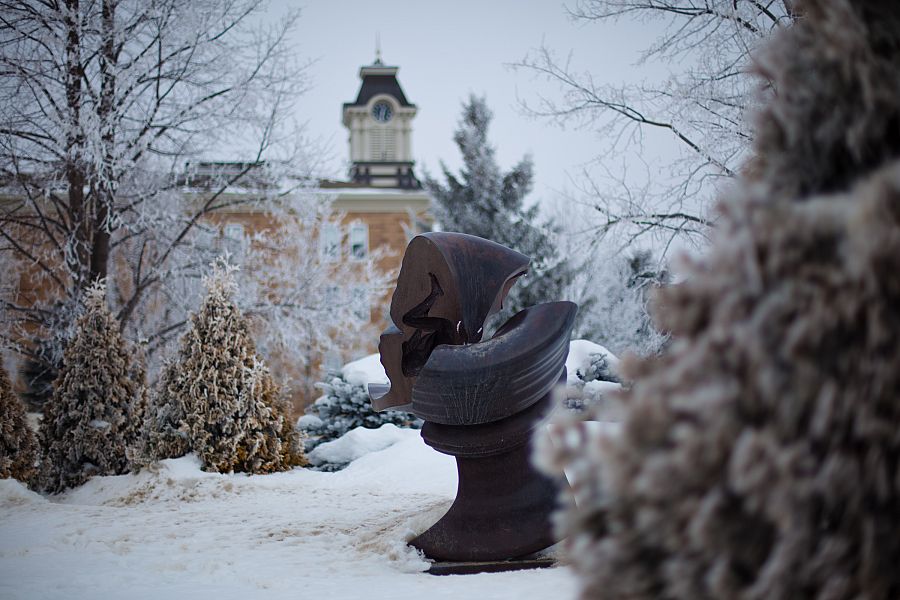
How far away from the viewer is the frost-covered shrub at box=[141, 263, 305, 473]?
9.00 metres

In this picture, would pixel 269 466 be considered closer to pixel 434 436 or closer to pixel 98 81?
pixel 434 436

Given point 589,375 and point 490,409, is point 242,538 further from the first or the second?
point 589,375

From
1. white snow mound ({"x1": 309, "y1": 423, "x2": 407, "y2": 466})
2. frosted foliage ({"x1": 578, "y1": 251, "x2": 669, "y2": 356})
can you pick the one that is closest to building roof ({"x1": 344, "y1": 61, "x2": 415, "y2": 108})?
frosted foliage ({"x1": 578, "y1": 251, "x2": 669, "y2": 356})

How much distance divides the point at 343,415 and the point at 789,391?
430 inches

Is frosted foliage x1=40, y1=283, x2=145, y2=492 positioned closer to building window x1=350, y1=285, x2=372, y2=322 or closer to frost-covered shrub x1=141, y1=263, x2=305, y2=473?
frost-covered shrub x1=141, y1=263, x2=305, y2=473

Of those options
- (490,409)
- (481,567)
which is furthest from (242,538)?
(490,409)

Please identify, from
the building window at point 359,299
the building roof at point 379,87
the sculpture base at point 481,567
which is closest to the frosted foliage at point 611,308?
the building window at point 359,299

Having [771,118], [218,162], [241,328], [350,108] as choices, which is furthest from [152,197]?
[350,108]

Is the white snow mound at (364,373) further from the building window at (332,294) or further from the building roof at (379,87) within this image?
the building roof at (379,87)

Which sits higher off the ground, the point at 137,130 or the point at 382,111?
the point at 382,111

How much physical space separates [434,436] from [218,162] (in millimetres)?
10710

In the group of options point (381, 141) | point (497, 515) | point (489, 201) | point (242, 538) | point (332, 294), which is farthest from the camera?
point (381, 141)

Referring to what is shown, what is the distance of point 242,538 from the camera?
19.3 feet

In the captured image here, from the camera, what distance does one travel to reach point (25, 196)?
13.3m
